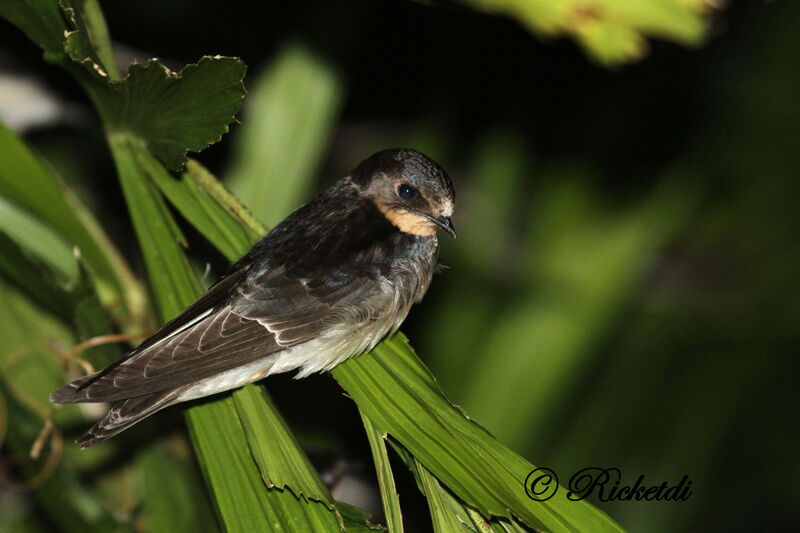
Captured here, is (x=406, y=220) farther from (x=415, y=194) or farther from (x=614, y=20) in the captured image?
(x=614, y=20)

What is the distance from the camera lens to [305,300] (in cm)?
220

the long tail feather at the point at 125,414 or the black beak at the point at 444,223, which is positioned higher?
the black beak at the point at 444,223

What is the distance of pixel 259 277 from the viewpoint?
2164mm

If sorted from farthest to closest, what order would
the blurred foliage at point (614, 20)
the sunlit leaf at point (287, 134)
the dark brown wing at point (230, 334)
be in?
1. the sunlit leaf at point (287, 134)
2. the dark brown wing at point (230, 334)
3. the blurred foliage at point (614, 20)

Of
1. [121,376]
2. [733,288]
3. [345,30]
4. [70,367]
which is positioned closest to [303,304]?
[121,376]

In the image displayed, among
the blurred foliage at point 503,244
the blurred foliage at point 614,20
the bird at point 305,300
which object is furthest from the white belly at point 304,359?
the blurred foliage at point 614,20

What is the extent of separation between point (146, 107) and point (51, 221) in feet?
1.51

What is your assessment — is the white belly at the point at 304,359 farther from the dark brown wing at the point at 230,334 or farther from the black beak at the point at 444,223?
the black beak at the point at 444,223

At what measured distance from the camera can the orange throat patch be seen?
2.55m

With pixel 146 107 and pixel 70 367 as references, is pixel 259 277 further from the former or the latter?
pixel 70 367

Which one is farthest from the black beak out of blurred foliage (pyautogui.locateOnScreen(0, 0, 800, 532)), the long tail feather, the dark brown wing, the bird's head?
the long tail feather

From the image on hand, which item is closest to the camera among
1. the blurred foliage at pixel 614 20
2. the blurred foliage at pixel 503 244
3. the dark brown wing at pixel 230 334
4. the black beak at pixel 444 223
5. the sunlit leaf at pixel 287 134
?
the blurred foliage at pixel 614 20

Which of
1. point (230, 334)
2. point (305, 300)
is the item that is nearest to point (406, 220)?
point (305, 300)

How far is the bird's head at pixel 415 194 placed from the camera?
100 inches
